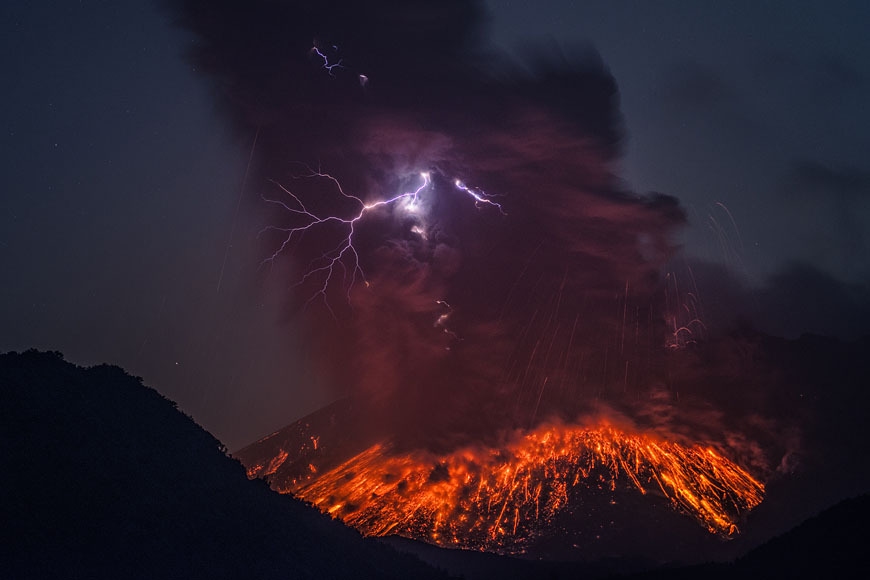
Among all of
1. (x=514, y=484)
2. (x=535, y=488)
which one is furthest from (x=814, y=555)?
(x=514, y=484)

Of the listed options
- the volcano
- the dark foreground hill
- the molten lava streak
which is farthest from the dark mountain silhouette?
the molten lava streak

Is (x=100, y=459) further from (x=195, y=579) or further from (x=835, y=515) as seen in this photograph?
(x=835, y=515)

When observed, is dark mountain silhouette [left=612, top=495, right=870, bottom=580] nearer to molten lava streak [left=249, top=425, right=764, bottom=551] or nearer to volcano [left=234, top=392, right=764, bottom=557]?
volcano [left=234, top=392, right=764, bottom=557]

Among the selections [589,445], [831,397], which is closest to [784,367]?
[831,397]

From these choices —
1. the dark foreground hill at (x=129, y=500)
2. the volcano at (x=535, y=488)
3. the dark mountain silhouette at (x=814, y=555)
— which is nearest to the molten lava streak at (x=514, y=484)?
the volcano at (x=535, y=488)

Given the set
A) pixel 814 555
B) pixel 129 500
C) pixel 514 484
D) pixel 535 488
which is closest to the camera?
pixel 129 500

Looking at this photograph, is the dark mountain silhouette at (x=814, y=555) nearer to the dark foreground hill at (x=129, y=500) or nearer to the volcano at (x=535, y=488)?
the dark foreground hill at (x=129, y=500)

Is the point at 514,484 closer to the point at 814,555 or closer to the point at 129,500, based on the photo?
the point at 814,555
